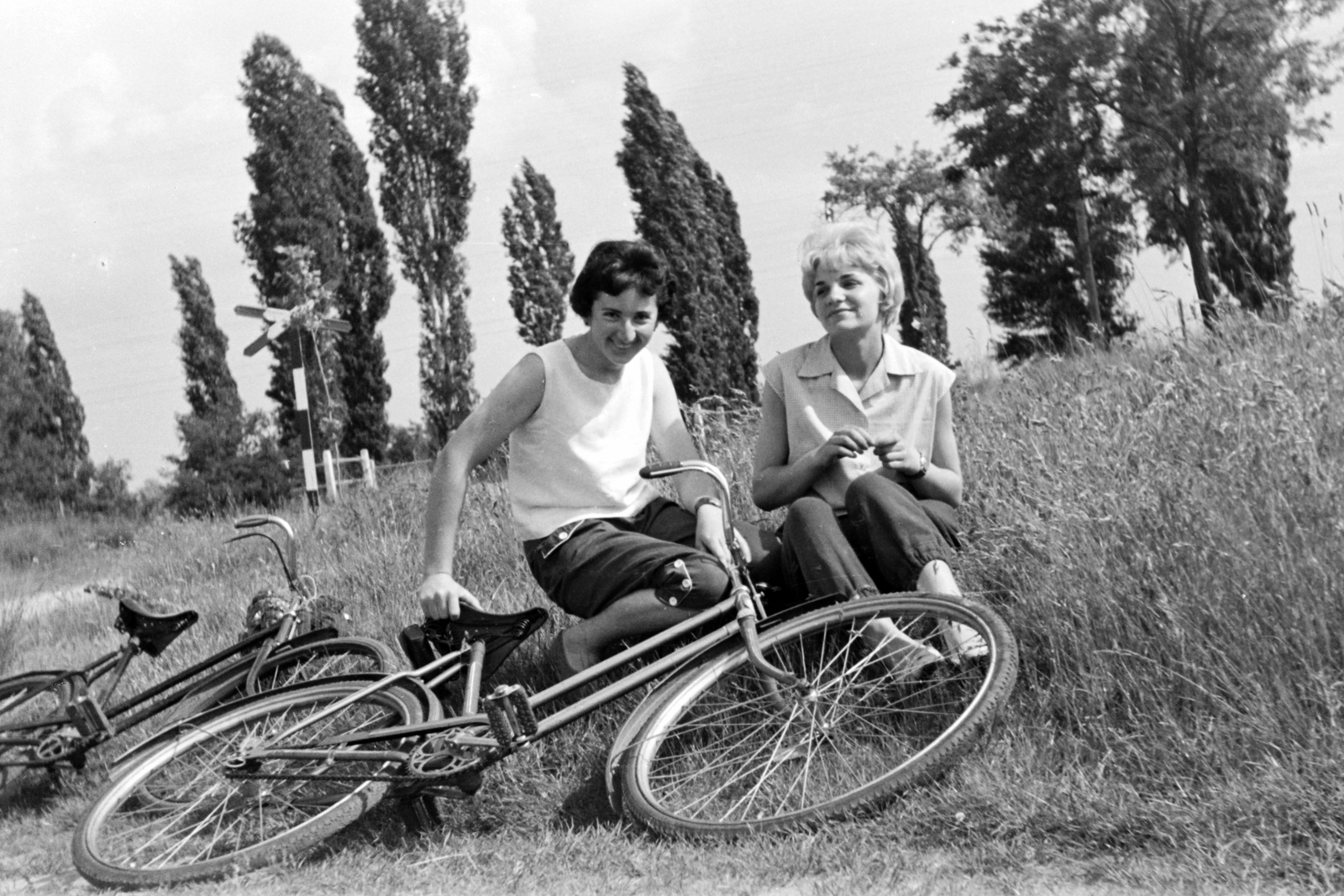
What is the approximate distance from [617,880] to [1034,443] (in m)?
2.14

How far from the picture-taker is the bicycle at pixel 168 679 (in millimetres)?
4680

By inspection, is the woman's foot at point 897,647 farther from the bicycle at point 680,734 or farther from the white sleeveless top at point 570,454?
the white sleeveless top at point 570,454

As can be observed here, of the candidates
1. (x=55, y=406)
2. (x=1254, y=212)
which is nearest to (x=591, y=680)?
(x=1254, y=212)

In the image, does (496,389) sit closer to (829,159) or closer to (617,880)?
(617,880)

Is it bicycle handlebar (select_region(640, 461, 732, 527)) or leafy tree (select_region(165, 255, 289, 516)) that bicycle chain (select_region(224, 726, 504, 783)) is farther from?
leafy tree (select_region(165, 255, 289, 516))

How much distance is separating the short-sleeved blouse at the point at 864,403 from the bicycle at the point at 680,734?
0.56 meters

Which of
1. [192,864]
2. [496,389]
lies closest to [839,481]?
[496,389]

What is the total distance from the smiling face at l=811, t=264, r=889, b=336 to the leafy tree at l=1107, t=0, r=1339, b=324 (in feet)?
87.9

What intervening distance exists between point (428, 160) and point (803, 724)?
3412 centimetres

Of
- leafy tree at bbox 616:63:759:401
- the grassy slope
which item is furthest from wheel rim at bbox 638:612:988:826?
leafy tree at bbox 616:63:759:401

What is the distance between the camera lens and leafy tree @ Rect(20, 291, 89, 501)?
38.8 meters

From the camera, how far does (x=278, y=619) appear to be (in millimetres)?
4852

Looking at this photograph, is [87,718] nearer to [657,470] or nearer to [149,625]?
[149,625]

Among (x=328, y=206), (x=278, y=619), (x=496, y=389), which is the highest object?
(x=328, y=206)
